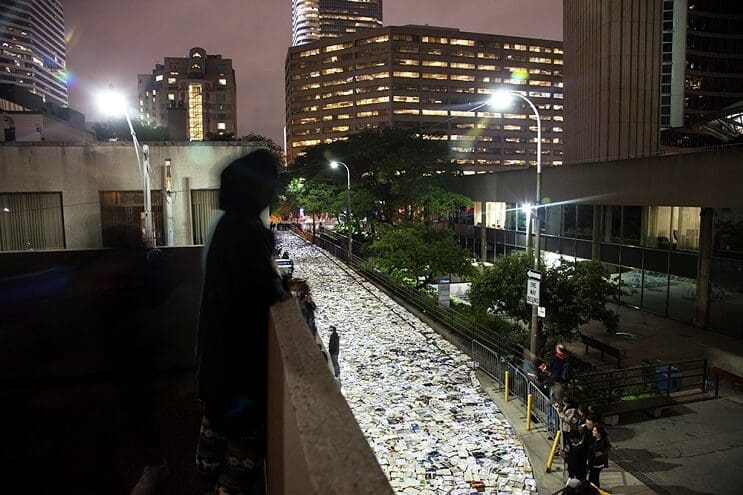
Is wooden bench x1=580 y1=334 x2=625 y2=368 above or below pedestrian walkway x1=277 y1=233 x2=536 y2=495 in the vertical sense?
below

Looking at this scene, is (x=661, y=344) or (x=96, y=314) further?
(x=661, y=344)

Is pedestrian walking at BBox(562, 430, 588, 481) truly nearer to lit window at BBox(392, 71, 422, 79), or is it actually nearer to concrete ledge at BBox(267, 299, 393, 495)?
concrete ledge at BBox(267, 299, 393, 495)

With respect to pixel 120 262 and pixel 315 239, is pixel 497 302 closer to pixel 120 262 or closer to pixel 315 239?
pixel 120 262

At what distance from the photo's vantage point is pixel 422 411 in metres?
12.3

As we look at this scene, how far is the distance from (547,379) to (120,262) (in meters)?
10.5

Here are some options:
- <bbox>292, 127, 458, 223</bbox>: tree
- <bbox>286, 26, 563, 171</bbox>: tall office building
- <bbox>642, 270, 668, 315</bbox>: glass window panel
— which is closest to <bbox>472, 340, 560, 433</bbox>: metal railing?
<bbox>642, 270, 668, 315</bbox>: glass window panel

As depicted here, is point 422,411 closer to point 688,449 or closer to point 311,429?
point 688,449

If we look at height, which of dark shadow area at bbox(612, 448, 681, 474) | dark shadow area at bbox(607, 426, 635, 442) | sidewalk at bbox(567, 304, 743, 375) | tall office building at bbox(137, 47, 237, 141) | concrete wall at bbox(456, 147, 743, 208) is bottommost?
sidewalk at bbox(567, 304, 743, 375)

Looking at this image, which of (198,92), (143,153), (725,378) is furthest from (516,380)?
(198,92)

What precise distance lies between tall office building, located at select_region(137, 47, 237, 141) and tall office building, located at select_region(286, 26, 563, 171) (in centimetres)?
2421

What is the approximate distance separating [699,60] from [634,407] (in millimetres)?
85783

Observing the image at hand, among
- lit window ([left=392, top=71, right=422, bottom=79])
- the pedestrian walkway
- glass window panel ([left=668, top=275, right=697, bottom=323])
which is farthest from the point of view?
lit window ([left=392, top=71, right=422, bottom=79])

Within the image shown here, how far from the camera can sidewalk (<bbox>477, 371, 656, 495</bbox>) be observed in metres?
9.76

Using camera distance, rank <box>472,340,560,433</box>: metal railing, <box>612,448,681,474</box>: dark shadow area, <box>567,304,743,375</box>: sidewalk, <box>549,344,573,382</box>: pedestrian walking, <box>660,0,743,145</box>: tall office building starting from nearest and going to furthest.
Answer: <box>612,448,681,474</box>: dark shadow area → <box>472,340,560,433</box>: metal railing → <box>549,344,573,382</box>: pedestrian walking → <box>567,304,743,375</box>: sidewalk → <box>660,0,743,145</box>: tall office building
